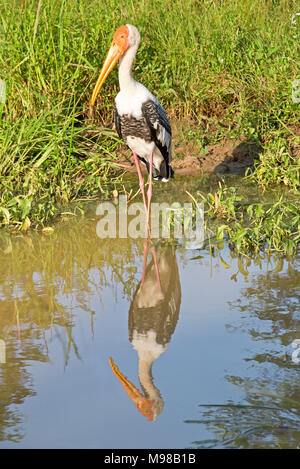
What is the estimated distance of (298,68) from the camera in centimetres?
640

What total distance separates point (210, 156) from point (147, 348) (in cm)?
379

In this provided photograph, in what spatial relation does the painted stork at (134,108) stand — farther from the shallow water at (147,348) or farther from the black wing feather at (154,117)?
the shallow water at (147,348)

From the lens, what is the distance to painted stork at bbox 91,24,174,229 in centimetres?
525

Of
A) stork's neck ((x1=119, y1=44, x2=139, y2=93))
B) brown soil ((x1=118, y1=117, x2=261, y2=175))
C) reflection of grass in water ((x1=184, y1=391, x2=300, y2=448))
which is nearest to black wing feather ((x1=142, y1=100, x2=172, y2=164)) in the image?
stork's neck ((x1=119, y1=44, x2=139, y2=93))

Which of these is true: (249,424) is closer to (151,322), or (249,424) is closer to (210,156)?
(151,322)

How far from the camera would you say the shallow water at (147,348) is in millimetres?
2521

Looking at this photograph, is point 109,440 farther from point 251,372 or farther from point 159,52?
point 159,52

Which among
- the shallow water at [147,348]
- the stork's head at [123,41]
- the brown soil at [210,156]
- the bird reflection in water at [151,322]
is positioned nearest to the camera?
the shallow water at [147,348]

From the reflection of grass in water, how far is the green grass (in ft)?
9.51

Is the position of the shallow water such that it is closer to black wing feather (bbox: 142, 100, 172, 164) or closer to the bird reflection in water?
the bird reflection in water

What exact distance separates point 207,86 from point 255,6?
4.51 ft

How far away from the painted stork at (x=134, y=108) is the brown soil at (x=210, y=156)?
3.00 feet

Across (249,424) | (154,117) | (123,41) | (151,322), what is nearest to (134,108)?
(154,117)

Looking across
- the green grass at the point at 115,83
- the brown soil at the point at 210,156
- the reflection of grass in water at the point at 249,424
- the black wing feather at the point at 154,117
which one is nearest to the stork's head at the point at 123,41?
the black wing feather at the point at 154,117
